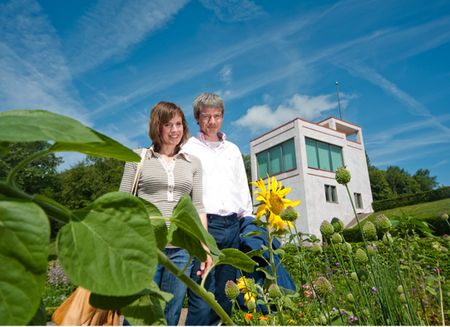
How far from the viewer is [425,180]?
2168 inches

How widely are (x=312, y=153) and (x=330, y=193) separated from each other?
2.45 m

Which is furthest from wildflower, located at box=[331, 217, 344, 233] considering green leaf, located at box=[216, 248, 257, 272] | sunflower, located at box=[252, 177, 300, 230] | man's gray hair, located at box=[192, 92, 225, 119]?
man's gray hair, located at box=[192, 92, 225, 119]

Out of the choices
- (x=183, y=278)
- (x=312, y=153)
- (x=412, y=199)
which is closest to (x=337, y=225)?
(x=183, y=278)

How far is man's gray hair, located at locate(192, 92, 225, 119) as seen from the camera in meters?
3.03

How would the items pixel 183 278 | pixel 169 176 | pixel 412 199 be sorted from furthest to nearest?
pixel 412 199 → pixel 169 176 → pixel 183 278

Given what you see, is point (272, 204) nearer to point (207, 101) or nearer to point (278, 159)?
point (207, 101)

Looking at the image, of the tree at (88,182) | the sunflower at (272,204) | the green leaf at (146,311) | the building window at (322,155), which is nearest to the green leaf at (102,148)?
the green leaf at (146,311)

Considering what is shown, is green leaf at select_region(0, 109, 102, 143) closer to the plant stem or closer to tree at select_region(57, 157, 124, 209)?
the plant stem

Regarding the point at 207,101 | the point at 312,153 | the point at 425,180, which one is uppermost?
the point at 425,180

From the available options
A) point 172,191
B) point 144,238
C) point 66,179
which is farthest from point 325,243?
point 66,179

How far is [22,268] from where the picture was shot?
8.9 inches

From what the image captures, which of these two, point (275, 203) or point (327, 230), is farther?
point (275, 203)

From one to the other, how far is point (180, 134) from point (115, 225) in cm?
248

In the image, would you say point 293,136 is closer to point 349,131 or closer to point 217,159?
point 349,131
